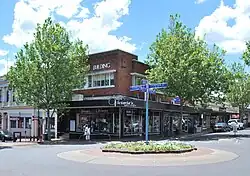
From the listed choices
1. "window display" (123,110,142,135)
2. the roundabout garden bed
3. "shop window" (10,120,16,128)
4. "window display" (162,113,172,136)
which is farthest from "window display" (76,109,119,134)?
the roundabout garden bed

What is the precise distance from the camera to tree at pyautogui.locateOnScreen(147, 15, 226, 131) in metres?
34.8

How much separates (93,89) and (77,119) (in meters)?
3.62

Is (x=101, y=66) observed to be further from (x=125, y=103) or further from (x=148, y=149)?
(x=148, y=149)

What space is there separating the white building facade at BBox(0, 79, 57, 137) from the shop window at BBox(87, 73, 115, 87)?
5.22m

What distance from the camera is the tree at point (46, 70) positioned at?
31.2 metres

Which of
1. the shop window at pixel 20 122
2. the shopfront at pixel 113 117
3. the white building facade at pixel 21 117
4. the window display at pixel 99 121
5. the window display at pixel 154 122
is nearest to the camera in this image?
the shopfront at pixel 113 117

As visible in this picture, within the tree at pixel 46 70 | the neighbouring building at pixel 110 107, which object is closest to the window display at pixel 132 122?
the neighbouring building at pixel 110 107

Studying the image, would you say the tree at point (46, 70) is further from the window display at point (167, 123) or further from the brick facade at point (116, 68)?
the window display at point (167, 123)

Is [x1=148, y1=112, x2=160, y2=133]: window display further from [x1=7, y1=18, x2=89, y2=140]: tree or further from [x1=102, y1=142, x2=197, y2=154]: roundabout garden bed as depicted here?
[x1=102, y1=142, x2=197, y2=154]: roundabout garden bed

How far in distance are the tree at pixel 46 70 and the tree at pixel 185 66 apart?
8.85m

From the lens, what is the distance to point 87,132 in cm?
3288

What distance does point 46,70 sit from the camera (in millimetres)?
31562

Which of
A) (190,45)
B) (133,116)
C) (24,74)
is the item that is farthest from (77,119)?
(190,45)

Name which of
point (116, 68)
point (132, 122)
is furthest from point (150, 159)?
point (132, 122)
